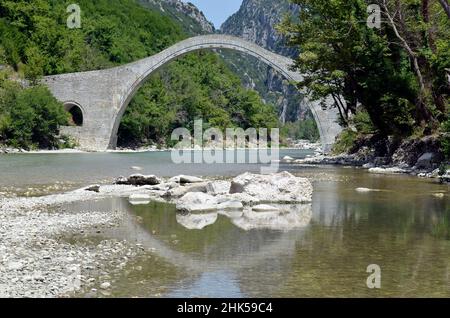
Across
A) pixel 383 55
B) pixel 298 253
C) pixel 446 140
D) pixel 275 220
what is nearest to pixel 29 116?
pixel 383 55

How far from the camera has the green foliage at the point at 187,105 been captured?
50781 millimetres

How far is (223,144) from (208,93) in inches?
450

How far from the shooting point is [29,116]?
35.9m

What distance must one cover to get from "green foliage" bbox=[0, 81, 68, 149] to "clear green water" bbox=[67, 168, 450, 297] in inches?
1144

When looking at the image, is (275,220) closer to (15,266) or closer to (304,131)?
(15,266)

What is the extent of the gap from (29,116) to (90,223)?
3084 cm

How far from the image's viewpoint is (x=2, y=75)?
3931 centimetres

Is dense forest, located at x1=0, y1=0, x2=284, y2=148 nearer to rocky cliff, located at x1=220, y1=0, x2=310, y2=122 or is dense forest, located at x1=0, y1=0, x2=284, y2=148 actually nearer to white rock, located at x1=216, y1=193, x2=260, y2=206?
rocky cliff, located at x1=220, y1=0, x2=310, y2=122

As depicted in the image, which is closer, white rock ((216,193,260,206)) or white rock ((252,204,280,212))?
white rock ((252,204,280,212))

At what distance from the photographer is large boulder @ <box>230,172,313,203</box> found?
9656 mm

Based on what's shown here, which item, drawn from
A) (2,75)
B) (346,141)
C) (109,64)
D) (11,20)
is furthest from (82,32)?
(346,141)

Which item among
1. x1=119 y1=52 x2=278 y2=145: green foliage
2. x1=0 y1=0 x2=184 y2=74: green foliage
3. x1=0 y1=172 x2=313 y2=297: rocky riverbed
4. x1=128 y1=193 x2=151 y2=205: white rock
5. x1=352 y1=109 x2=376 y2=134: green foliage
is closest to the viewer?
x1=0 y1=172 x2=313 y2=297: rocky riverbed

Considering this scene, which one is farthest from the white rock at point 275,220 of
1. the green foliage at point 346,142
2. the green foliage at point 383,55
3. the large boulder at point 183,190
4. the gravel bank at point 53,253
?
the green foliage at point 346,142

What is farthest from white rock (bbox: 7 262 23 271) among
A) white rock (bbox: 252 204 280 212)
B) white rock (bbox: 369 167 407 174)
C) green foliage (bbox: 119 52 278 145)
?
green foliage (bbox: 119 52 278 145)
